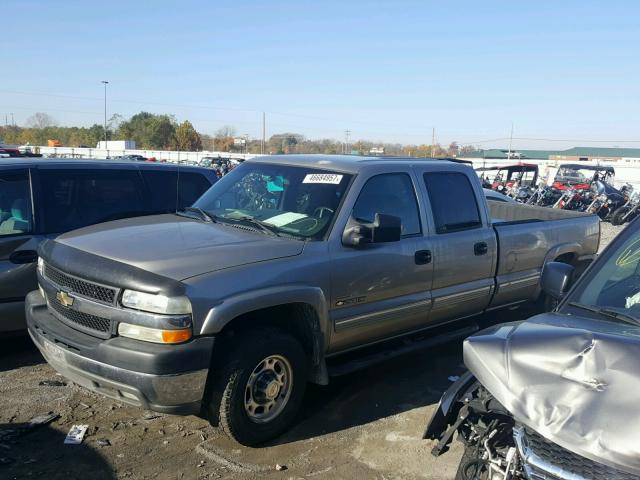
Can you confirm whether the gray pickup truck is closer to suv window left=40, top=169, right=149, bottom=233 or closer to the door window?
suv window left=40, top=169, right=149, bottom=233

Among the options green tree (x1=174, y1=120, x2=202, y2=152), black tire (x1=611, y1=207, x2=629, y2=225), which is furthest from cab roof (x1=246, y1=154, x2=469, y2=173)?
green tree (x1=174, y1=120, x2=202, y2=152)

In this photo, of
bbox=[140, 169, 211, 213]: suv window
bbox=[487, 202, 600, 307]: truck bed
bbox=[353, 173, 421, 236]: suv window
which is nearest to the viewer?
bbox=[353, 173, 421, 236]: suv window

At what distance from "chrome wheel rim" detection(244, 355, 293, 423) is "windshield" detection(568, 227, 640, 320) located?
191 centimetres

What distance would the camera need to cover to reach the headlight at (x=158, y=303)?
10.5 ft

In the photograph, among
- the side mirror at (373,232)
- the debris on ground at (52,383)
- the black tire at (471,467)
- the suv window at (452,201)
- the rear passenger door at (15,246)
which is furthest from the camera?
the suv window at (452,201)

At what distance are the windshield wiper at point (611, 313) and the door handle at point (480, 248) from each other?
2.42 m

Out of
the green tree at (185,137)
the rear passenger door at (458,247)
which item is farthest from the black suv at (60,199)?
the green tree at (185,137)

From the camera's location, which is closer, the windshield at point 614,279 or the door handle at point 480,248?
the windshield at point 614,279

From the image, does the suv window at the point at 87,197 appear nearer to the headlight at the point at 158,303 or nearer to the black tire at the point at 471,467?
the headlight at the point at 158,303

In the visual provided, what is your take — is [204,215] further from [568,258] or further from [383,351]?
[568,258]

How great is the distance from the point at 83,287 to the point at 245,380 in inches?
47.1

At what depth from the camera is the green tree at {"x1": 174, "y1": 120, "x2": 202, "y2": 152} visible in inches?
3206

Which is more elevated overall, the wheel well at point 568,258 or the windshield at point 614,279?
the windshield at point 614,279

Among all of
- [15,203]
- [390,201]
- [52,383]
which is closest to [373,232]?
[390,201]
